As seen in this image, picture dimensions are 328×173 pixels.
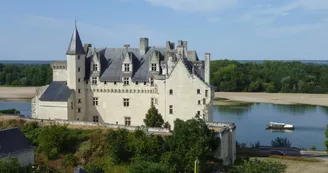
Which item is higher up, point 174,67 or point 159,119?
point 174,67

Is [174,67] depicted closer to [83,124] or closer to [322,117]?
[83,124]

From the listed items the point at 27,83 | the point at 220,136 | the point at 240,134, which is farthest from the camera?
the point at 27,83

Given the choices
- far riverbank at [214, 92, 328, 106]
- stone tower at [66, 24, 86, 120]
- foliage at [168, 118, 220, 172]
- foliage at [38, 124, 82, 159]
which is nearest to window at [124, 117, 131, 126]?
stone tower at [66, 24, 86, 120]

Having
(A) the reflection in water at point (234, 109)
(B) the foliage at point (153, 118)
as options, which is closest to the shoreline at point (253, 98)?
(A) the reflection in water at point (234, 109)

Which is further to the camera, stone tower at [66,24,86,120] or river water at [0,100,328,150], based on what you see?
river water at [0,100,328,150]

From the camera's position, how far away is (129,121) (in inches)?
1620

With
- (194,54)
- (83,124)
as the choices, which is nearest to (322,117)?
(194,54)

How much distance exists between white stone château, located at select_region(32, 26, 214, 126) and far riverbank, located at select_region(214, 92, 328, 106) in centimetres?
4620

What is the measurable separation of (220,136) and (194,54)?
31.1 feet

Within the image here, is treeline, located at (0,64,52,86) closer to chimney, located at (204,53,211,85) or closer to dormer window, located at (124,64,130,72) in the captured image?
dormer window, located at (124,64,130,72)

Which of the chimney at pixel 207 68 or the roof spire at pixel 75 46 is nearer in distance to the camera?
the chimney at pixel 207 68

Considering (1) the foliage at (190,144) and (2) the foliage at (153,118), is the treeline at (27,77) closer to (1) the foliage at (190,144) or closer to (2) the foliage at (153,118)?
(2) the foliage at (153,118)

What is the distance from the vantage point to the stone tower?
135 ft

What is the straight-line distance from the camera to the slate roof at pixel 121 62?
133 ft
